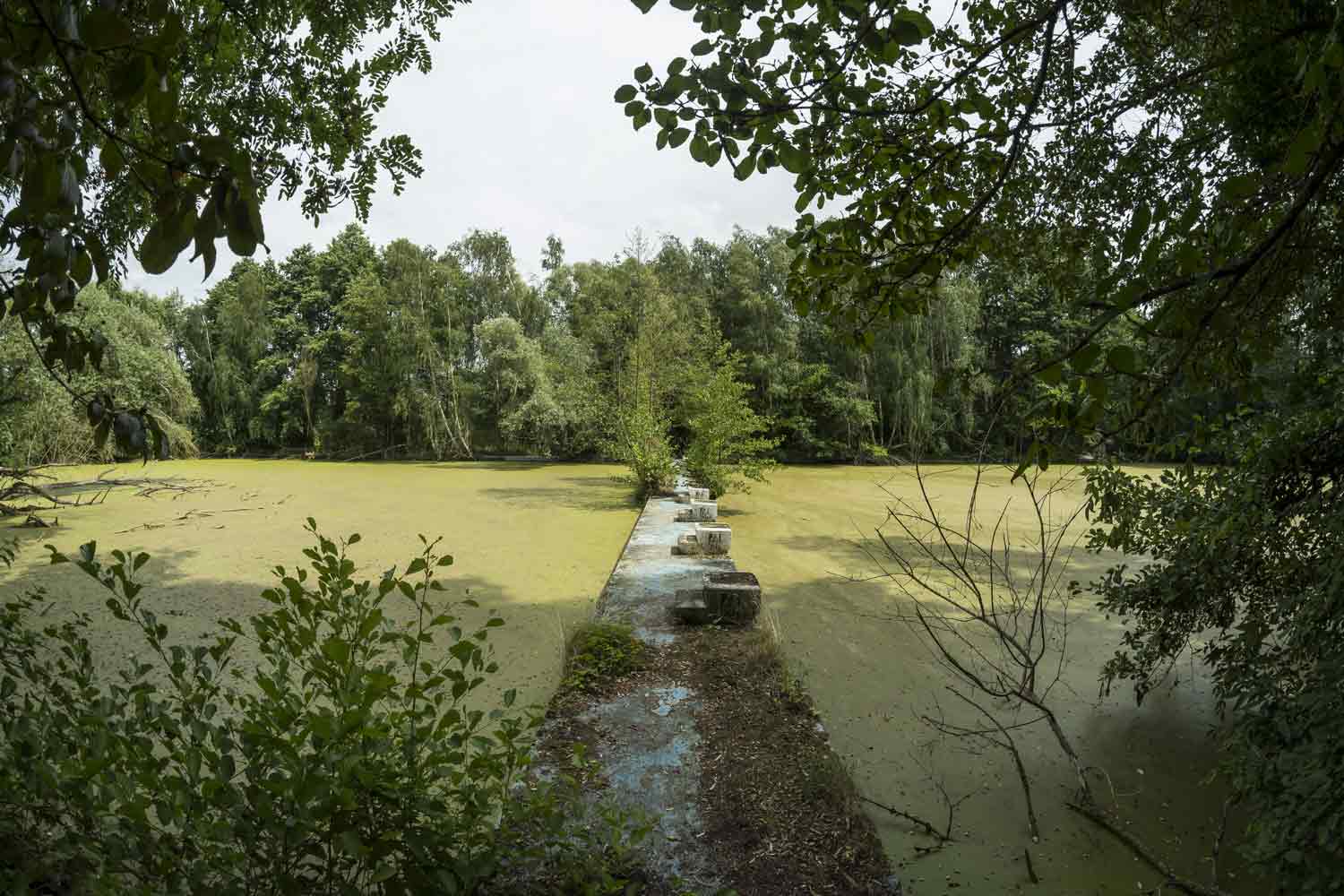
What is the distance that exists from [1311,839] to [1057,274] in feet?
6.18

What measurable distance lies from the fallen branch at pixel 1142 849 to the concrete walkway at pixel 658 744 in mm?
1185

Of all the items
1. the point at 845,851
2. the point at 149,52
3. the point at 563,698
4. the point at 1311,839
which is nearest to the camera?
the point at 149,52

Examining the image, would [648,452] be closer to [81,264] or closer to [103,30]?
[81,264]

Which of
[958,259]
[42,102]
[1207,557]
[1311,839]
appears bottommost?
[1311,839]

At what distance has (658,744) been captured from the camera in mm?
2928

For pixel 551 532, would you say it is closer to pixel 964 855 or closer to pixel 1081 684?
pixel 1081 684

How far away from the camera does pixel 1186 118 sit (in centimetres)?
295

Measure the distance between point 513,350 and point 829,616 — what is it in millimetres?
15616

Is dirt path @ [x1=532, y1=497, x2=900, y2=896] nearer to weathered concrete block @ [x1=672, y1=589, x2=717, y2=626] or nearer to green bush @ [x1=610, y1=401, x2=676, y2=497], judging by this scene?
weathered concrete block @ [x1=672, y1=589, x2=717, y2=626]

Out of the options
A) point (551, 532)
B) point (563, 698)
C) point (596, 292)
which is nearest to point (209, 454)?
point (596, 292)

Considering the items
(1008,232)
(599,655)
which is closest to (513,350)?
(599,655)

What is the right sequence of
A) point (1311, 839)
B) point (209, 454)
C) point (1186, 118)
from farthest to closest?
point (209, 454)
point (1186, 118)
point (1311, 839)

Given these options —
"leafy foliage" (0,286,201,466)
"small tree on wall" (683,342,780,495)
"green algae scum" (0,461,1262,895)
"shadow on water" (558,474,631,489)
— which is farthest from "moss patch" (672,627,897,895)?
"shadow on water" (558,474,631,489)

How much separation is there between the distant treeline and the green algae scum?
12.6 ft
